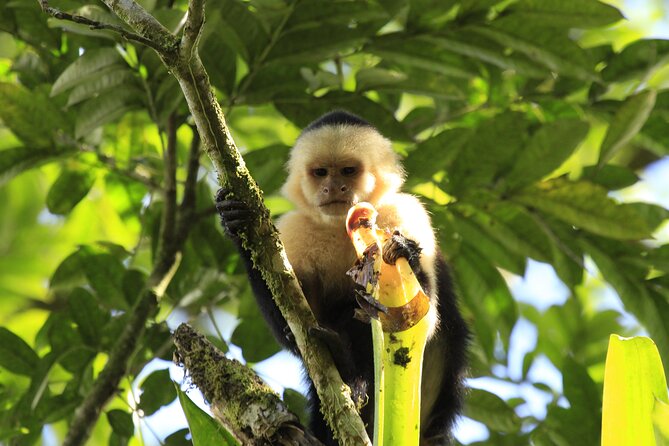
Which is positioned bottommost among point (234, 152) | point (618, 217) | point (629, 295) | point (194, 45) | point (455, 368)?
point (455, 368)

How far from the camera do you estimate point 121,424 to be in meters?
3.13

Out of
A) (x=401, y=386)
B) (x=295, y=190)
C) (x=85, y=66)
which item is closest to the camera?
(x=401, y=386)

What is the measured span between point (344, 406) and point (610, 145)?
1.73 metres

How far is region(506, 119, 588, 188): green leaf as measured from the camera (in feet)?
10.3

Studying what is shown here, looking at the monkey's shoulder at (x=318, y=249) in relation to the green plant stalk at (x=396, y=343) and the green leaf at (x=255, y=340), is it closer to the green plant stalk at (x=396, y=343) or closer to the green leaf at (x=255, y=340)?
the green leaf at (x=255, y=340)

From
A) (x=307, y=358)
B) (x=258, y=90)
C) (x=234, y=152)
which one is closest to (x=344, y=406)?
(x=307, y=358)

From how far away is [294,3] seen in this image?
310cm

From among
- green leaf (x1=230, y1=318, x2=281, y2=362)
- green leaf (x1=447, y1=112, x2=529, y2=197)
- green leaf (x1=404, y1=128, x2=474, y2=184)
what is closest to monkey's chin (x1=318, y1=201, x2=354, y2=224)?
green leaf (x1=404, y1=128, x2=474, y2=184)

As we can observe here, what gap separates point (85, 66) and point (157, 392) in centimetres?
121

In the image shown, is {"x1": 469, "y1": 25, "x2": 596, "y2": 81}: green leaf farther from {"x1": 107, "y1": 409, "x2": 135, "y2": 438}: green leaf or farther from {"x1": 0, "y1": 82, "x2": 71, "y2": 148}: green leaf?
{"x1": 107, "y1": 409, "x2": 135, "y2": 438}: green leaf

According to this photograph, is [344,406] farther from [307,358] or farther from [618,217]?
[618,217]

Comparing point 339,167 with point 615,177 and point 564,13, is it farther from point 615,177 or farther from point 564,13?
point 615,177

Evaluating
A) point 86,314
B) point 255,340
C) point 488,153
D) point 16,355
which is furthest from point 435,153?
point 16,355

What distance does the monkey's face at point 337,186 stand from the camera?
10.6 feet
